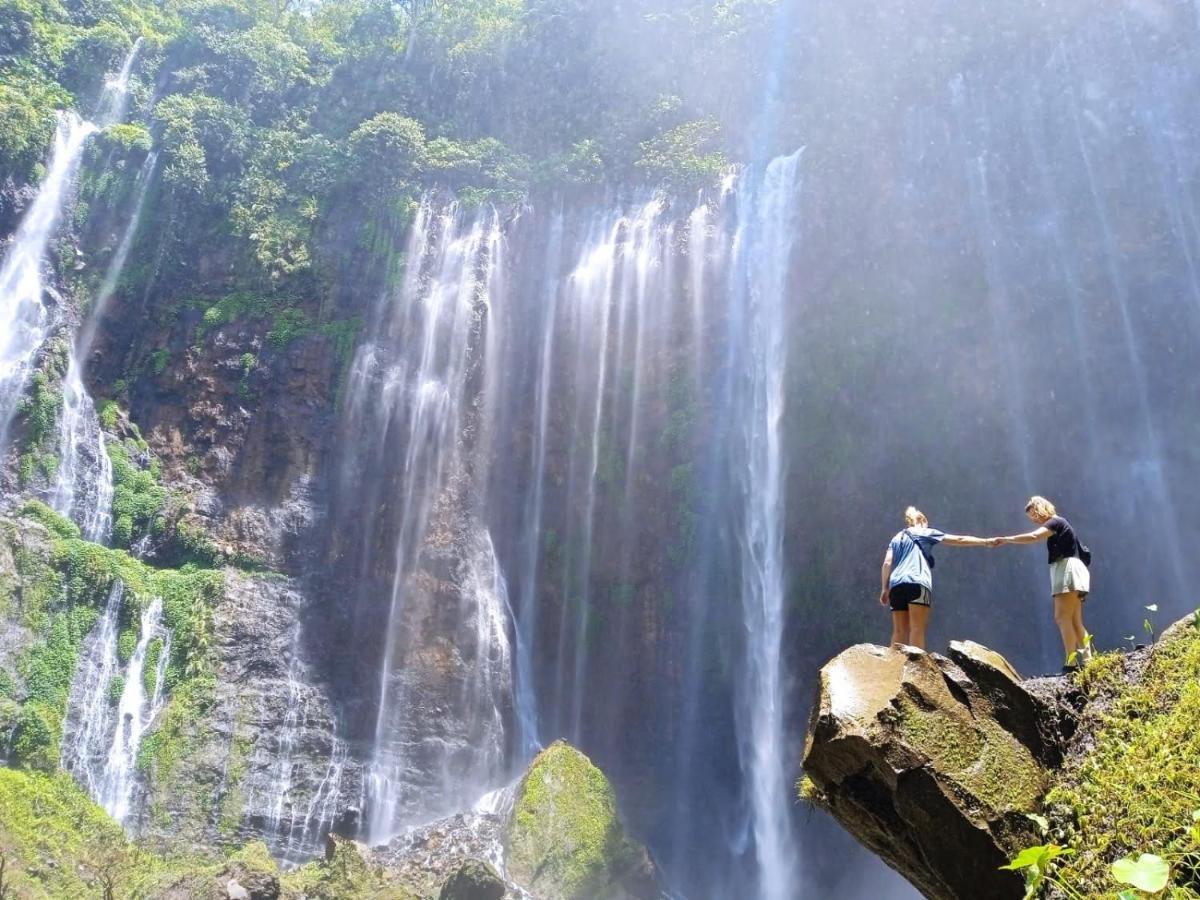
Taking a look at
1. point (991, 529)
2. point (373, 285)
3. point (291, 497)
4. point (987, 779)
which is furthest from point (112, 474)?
point (987, 779)

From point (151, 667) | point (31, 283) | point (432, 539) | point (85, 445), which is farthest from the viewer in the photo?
point (31, 283)

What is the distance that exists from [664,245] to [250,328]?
8.44 metres

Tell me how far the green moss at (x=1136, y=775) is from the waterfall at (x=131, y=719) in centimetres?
1391

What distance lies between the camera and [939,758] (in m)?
4.02

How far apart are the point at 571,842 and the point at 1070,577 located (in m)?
8.19

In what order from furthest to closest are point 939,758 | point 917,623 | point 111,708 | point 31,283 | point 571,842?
1. point 31,283
2. point 111,708
3. point 571,842
4. point 917,623
5. point 939,758

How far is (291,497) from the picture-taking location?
17.5 metres

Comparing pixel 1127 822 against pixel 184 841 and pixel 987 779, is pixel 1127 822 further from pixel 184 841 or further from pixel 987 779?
pixel 184 841

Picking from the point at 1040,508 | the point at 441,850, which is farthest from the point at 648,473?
the point at 1040,508

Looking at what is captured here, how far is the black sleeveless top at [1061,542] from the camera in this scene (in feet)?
18.0

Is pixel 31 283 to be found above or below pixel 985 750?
above

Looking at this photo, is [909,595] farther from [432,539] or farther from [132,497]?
[132,497]

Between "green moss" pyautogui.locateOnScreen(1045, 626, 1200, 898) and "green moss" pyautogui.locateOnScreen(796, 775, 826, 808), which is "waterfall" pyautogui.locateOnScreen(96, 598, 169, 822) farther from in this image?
"green moss" pyautogui.locateOnScreen(1045, 626, 1200, 898)

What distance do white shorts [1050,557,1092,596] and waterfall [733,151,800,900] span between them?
946 cm
